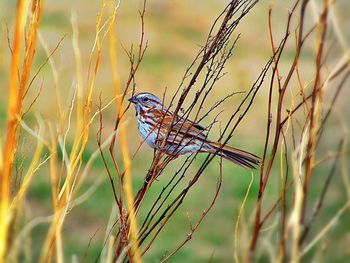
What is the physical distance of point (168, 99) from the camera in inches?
505

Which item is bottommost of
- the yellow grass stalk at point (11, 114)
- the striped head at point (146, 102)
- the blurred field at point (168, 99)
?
the blurred field at point (168, 99)

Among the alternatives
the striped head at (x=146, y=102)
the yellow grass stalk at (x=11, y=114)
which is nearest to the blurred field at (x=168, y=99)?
the striped head at (x=146, y=102)

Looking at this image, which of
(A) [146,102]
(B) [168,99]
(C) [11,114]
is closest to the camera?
(C) [11,114]

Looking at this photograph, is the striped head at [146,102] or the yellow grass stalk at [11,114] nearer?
the yellow grass stalk at [11,114]

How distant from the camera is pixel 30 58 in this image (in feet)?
7.77

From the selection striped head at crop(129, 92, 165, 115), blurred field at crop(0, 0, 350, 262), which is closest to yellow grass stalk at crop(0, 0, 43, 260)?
blurred field at crop(0, 0, 350, 262)

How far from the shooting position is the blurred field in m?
8.66

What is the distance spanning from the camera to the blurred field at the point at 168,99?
8656 millimetres

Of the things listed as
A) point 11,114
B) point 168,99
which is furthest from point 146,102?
point 168,99

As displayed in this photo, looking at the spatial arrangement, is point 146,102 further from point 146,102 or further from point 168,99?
point 168,99

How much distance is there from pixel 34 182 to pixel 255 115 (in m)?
4.45

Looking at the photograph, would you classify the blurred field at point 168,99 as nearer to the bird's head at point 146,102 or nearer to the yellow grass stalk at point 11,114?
the bird's head at point 146,102

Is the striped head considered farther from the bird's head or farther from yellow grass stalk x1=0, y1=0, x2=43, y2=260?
yellow grass stalk x1=0, y1=0, x2=43, y2=260

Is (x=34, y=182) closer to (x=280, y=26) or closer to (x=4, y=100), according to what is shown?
(x=4, y=100)
